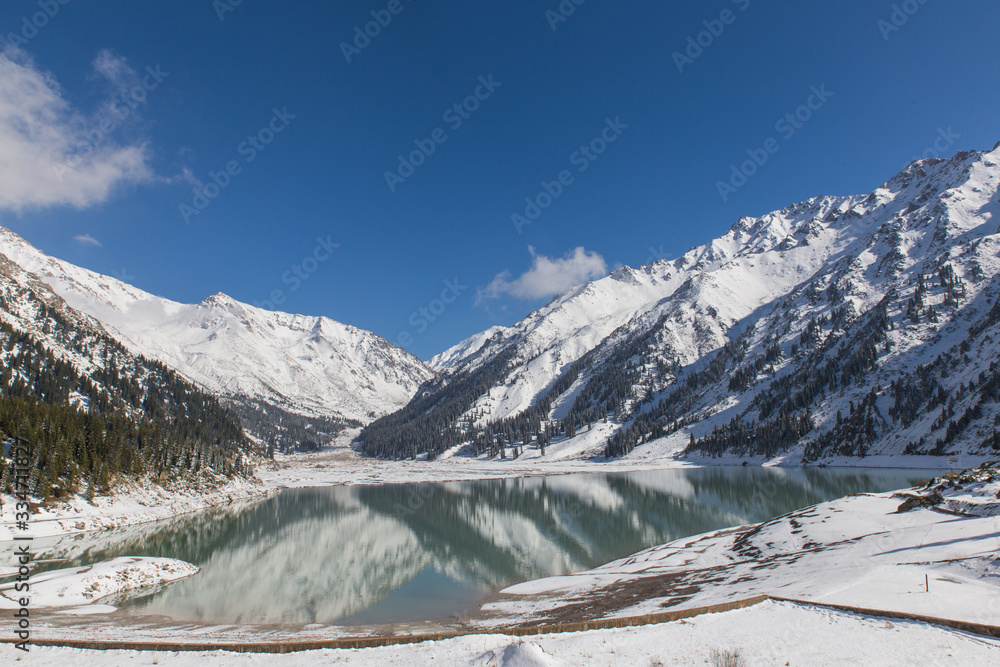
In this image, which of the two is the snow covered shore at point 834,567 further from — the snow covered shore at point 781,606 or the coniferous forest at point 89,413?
the coniferous forest at point 89,413

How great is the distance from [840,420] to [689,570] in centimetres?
12189

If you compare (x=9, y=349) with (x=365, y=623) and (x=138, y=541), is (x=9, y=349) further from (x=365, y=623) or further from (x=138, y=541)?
(x=365, y=623)

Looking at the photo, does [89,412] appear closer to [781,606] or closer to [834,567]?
[781,606]

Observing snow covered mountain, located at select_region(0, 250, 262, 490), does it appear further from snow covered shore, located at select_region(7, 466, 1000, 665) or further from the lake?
snow covered shore, located at select_region(7, 466, 1000, 665)

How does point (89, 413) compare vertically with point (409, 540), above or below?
above

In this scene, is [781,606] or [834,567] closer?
[781,606]

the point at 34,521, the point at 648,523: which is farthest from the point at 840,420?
the point at 34,521

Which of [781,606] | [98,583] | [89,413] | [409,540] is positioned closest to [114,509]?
[89,413]

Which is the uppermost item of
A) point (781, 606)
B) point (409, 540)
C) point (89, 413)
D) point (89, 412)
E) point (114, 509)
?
point (89, 412)

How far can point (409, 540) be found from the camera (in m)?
56.1

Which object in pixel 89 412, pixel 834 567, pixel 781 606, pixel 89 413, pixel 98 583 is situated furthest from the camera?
pixel 89 412

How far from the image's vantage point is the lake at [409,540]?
1293 inches

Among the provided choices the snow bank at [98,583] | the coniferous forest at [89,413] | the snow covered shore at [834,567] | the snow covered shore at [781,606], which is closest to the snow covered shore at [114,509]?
the coniferous forest at [89,413]

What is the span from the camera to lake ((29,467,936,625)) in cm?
3284
